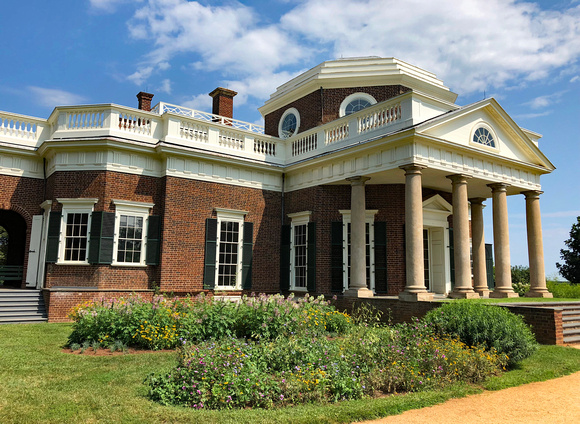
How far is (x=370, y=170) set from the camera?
1507 centimetres

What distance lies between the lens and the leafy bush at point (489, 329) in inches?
347

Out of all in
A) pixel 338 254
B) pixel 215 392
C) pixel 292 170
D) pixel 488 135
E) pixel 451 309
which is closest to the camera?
pixel 215 392

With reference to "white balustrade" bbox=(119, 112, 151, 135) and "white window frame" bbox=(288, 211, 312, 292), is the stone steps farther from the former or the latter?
"white window frame" bbox=(288, 211, 312, 292)

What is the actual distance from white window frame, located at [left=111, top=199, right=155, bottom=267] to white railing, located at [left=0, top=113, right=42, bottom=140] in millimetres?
4775

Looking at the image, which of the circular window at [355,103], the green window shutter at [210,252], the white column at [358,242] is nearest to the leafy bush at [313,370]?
the white column at [358,242]

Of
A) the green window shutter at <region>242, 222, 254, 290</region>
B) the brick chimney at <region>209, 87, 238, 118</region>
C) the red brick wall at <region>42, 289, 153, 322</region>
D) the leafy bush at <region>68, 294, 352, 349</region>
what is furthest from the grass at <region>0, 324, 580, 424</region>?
the brick chimney at <region>209, 87, 238, 118</region>

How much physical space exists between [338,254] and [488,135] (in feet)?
22.0

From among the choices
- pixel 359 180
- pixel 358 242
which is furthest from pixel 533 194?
pixel 358 242

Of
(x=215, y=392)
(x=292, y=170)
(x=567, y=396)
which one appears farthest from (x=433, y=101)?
(x=215, y=392)

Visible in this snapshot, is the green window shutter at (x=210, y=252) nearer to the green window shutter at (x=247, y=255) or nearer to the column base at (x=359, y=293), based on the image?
the green window shutter at (x=247, y=255)

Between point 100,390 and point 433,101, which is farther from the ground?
point 433,101

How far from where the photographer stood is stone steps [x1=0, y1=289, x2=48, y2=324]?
1357 cm

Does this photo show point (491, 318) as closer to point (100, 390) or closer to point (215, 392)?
point (215, 392)

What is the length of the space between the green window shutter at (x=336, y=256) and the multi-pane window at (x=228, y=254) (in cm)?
353
